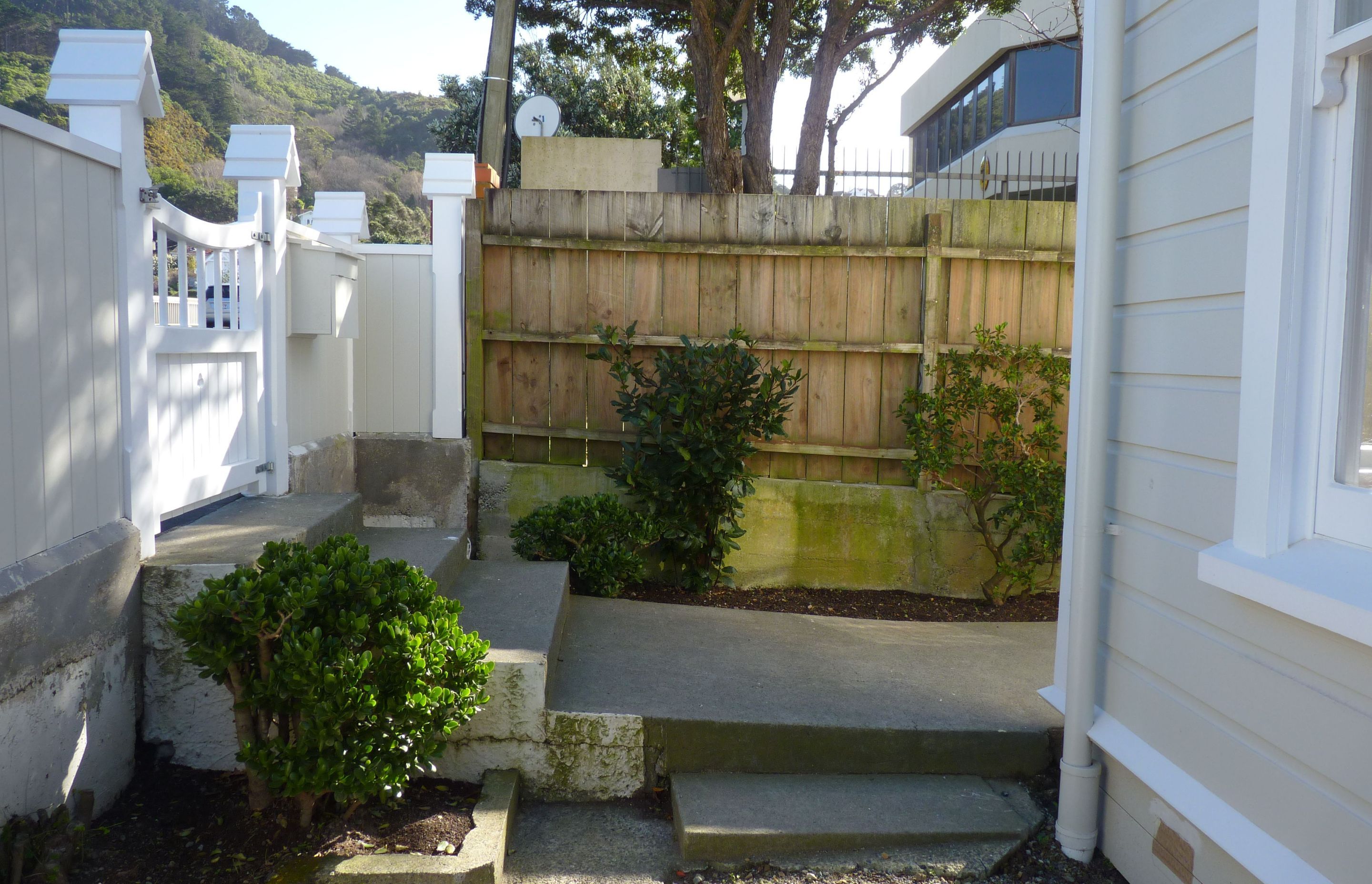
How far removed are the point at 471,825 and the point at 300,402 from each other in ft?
8.81

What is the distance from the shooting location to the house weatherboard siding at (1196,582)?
1.94 metres

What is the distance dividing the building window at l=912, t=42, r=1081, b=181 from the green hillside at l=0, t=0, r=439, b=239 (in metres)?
14.3

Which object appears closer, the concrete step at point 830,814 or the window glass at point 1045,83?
the concrete step at point 830,814

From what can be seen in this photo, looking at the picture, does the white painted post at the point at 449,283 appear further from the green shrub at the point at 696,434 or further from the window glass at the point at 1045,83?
the window glass at the point at 1045,83

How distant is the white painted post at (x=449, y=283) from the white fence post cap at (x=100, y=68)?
235cm

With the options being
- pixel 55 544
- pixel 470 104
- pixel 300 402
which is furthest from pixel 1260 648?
pixel 470 104

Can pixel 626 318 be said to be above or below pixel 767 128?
below

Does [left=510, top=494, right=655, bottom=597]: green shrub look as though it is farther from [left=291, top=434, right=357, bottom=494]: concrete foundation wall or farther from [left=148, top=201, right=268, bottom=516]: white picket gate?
[left=148, top=201, right=268, bottom=516]: white picket gate

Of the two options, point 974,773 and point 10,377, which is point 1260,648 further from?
point 10,377

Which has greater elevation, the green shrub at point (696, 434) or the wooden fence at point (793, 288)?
the wooden fence at point (793, 288)

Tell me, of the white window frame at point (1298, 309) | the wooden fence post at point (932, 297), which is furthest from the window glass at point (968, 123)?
the white window frame at point (1298, 309)

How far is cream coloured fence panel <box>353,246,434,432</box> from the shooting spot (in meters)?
5.53

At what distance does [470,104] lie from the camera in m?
17.4

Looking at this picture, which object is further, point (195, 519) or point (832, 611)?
point (832, 611)
